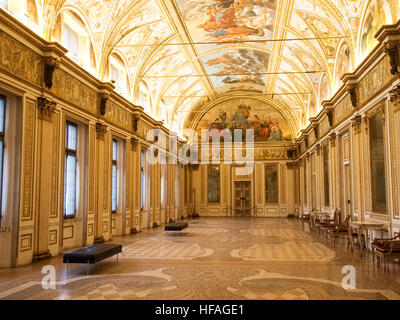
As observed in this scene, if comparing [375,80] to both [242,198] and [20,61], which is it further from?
[242,198]

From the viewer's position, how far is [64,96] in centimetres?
1184

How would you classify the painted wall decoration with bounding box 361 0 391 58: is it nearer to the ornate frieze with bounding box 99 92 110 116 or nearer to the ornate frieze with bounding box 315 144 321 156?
the ornate frieze with bounding box 315 144 321 156

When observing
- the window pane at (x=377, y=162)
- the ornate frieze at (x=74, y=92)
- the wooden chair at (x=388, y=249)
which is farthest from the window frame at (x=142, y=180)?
the wooden chair at (x=388, y=249)

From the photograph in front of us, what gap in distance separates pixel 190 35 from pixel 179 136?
1220 centimetres

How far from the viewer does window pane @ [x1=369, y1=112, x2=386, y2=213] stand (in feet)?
37.1

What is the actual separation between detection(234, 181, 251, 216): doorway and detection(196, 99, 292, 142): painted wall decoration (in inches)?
155

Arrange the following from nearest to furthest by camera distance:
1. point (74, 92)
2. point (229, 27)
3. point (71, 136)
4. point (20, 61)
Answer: point (20, 61)
point (74, 92)
point (71, 136)
point (229, 27)

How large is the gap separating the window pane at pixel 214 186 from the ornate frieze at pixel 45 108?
21421mm

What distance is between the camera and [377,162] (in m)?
11.8

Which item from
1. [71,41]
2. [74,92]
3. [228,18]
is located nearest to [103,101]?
[74,92]

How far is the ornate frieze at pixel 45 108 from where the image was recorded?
10.5m

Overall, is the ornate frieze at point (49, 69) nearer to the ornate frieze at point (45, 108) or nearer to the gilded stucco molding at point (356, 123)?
the ornate frieze at point (45, 108)

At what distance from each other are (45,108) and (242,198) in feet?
73.0

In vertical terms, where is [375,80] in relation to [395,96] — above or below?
above
